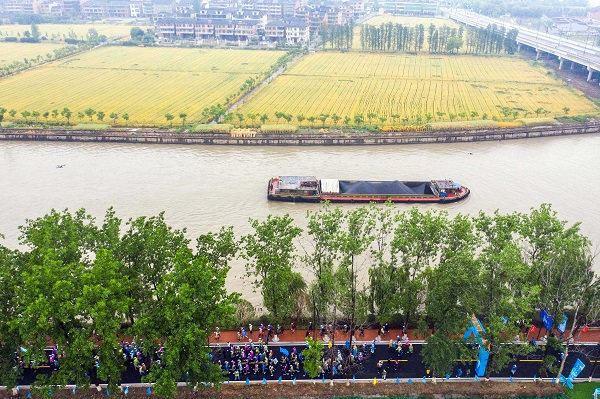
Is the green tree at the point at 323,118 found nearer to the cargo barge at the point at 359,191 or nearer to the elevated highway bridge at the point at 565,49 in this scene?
the cargo barge at the point at 359,191

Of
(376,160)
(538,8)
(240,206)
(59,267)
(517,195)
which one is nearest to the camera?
(59,267)

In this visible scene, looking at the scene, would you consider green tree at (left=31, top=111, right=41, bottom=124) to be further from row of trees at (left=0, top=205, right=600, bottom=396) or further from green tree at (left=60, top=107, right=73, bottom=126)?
row of trees at (left=0, top=205, right=600, bottom=396)

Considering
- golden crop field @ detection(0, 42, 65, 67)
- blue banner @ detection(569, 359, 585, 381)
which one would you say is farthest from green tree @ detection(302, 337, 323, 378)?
golden crop field @ detection(0, 42, 65, 67)

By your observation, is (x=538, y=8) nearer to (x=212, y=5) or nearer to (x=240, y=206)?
(x=212, y=5)

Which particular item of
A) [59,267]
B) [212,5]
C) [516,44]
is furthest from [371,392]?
[212,5]

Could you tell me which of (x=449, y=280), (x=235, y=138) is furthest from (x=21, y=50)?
(x=449, y=280)

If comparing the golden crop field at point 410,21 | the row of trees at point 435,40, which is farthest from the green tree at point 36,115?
the golden crop field at point 410,21
